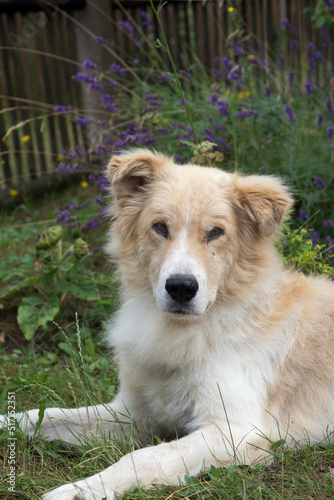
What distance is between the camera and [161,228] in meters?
2.93

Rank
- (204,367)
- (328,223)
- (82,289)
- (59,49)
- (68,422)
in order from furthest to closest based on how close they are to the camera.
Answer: (59,49)
(328,223)
(82,289)
(68,422)
(204,367)

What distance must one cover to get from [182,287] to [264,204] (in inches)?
26.2

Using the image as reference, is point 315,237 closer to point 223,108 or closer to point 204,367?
point 223,108

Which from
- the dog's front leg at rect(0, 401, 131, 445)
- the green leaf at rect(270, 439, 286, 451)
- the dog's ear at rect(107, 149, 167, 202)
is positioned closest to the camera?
the green leaf at rect(270, 439, 286, 451)

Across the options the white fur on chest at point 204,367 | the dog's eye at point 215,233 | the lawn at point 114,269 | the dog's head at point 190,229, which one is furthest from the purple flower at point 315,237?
the dog's eye at point 215,233

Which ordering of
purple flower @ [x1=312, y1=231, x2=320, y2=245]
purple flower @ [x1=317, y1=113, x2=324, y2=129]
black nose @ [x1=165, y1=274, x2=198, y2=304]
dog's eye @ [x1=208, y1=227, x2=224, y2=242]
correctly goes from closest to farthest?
black nose @ [x1=165, y1=274, x2=198, y2=304], dog's eye @ [x1=208, y1=227, x2=224, y2=242], purple flower @ [x1=312, y1=231, x2=320, y2=245], purple flower @ [x1=317, y1=113, x2=324, y2=129]

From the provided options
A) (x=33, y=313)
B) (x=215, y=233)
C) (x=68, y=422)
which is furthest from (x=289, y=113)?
(x=68, y=422)

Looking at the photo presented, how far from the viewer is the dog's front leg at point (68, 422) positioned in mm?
3150

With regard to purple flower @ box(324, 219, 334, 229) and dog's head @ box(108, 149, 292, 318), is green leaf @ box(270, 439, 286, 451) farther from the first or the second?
purple flower @ box(324, 219, 334, 229)

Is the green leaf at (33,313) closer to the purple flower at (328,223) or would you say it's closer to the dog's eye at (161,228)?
the dog's eye at (161,228)

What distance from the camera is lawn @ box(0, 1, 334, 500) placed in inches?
106

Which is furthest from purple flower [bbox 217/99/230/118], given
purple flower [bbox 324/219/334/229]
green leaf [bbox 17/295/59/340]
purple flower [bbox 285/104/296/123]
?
green leaf [bbox 17/295/59/340]

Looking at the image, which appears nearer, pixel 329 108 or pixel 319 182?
pixel 319 182

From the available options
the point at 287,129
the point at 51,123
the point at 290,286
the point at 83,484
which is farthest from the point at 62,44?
the point at 83,484
